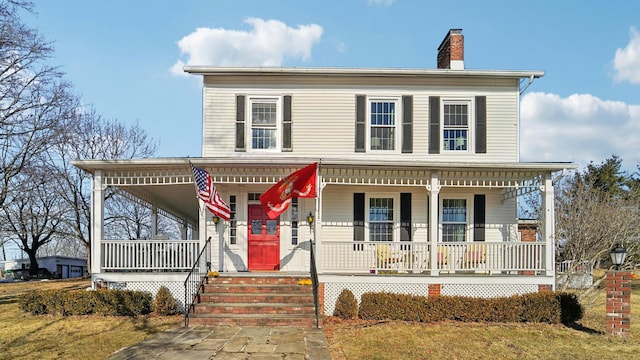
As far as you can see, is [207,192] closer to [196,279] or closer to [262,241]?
[196,279]

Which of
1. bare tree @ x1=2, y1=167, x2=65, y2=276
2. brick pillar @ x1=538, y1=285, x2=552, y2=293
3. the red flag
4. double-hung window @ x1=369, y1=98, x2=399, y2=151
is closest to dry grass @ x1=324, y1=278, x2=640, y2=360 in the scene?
brick pillar @ x1=538, y1=285, x2=552, y2=293

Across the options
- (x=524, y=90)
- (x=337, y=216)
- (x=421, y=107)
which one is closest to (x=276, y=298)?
(x=337, y=216)

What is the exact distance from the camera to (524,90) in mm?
14141

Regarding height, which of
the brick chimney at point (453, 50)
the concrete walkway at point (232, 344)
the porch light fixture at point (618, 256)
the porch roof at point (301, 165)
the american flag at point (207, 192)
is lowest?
the concrete walkway at point (232, 344)

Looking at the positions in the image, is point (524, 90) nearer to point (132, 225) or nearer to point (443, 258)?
point (443, 258)

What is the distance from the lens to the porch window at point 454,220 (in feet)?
44.4

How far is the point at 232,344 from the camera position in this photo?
318 inches

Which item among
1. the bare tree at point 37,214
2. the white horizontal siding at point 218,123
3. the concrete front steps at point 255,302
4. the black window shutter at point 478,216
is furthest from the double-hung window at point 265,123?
the bare tree at point 37,214

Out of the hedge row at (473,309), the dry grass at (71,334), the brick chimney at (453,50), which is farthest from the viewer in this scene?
the brick chimney at (453,50)

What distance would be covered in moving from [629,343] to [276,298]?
734 cm

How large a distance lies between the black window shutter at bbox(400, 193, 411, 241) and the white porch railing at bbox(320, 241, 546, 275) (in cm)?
119

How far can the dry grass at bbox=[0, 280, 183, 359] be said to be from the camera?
25.4 ft

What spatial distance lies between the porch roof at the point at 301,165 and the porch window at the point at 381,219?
0.92 m

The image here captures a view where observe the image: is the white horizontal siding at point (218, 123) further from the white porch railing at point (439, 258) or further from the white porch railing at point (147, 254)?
the white porch railing at point (439, 258)
